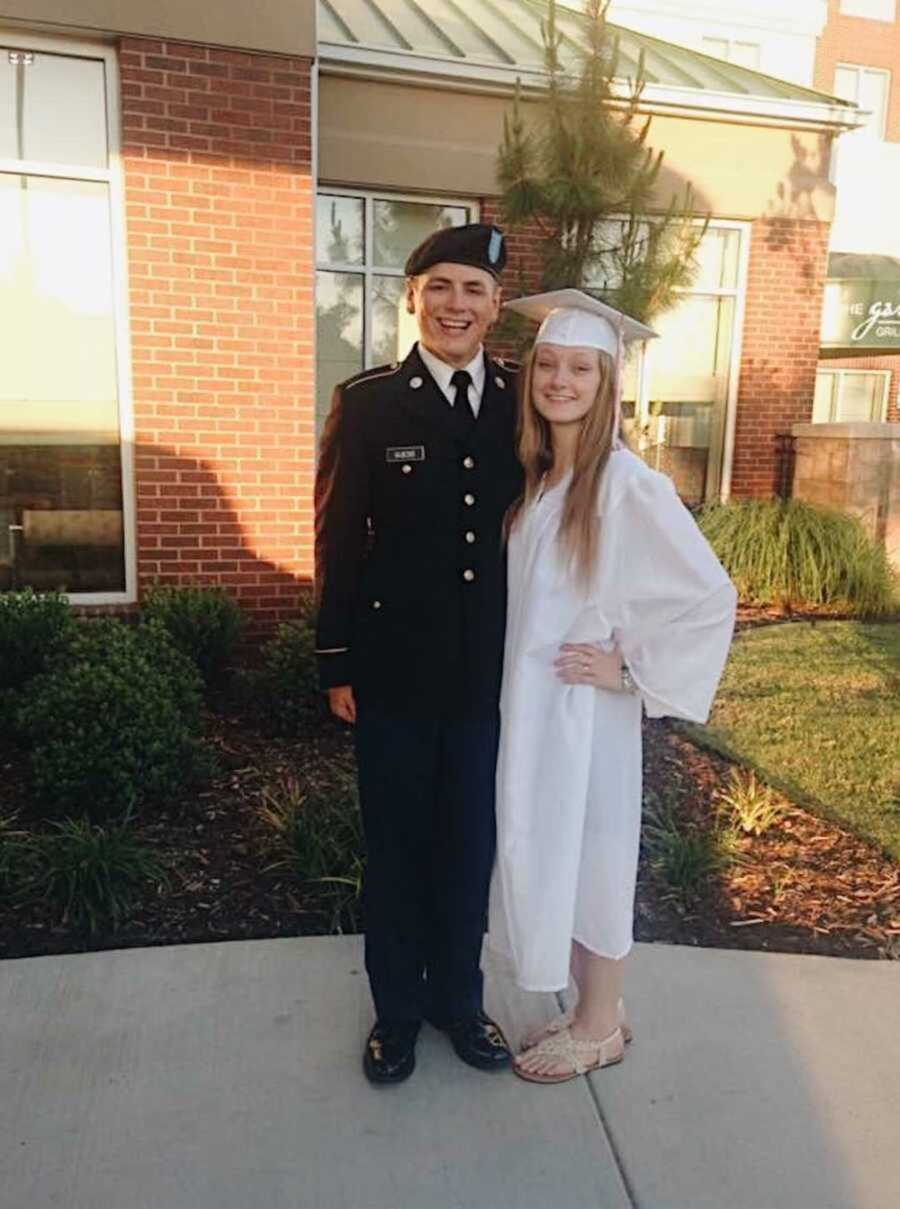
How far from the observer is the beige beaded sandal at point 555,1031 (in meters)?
2.65

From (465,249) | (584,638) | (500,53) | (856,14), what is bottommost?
(584,638)

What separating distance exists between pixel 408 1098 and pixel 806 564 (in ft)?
20.8

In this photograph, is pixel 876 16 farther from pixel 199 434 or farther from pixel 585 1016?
pixel 585 1016

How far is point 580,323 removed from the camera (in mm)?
2254

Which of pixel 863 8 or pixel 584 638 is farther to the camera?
pixel 863 8

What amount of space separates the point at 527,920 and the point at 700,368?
7.66 m

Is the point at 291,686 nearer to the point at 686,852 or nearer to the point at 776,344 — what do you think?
the point at 686,852

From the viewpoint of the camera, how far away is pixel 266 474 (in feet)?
19.5

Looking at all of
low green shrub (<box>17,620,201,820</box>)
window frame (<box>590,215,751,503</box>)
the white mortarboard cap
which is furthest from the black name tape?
window frame (<box>590,215,751,503</box>)

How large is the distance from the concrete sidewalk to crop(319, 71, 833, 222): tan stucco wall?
20.1ft

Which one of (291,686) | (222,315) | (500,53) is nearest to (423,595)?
(291,686)

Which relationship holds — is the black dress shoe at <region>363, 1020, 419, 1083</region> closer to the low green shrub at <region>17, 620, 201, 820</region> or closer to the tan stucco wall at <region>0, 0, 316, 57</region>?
the low green shrub at <region>17, 620, 201, 820</region>

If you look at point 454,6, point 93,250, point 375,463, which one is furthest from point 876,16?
point 375,463

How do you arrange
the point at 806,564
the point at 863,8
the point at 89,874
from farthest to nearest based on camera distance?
the point at 863,8 → the point at 806,564 → the point at 89,874
